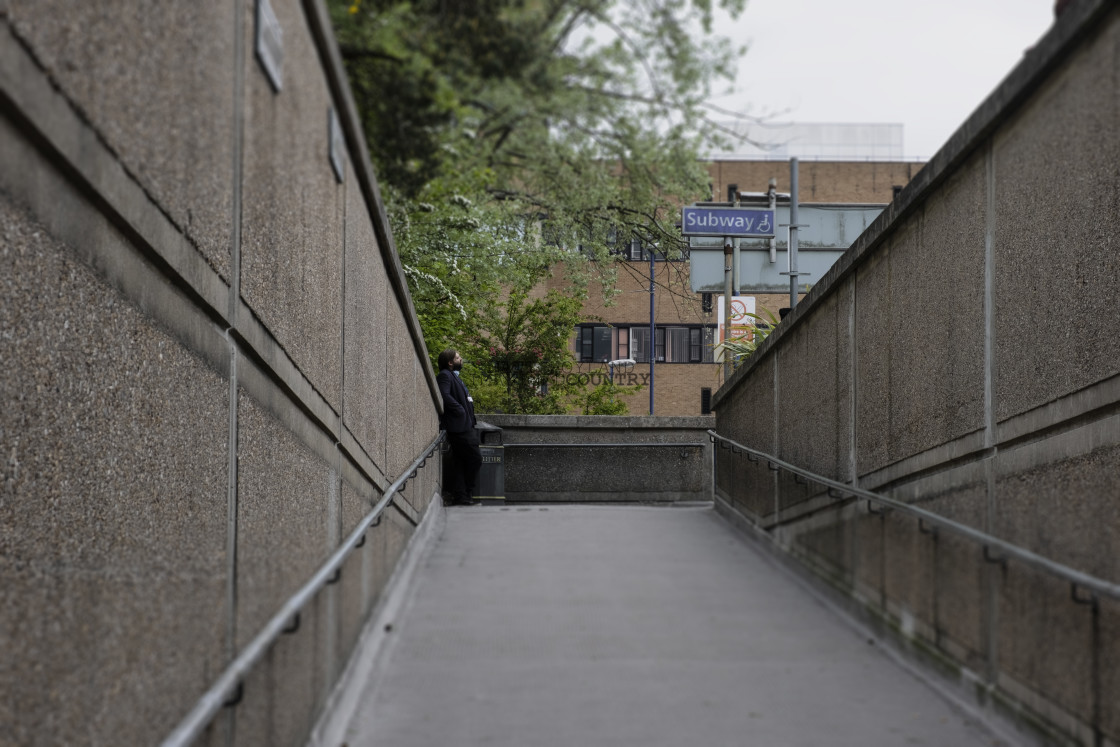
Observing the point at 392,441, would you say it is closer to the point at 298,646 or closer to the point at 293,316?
the point at 293,316

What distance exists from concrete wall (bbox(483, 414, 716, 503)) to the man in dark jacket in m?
2.30

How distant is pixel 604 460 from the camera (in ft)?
52.5

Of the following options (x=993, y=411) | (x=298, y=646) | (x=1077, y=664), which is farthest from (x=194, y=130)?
(x=993, y=411)

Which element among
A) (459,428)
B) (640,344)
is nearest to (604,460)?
(459,428)

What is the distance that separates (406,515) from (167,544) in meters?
5.06

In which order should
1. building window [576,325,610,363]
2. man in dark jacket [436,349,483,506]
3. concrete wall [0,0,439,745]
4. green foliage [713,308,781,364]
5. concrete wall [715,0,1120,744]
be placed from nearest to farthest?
concrete wall [0,0,439,745] < concrete wall [715,0,1120,744] < man in dark jacket [436,349,483,506] < green foliage [713,308,781,364] < building window [576,325,610,363]

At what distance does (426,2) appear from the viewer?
159 inches

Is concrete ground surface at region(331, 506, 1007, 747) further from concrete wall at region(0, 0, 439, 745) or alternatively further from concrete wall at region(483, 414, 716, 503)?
concrete wall at region(483, 414, 716, 503)

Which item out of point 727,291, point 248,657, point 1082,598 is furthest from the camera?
point 727,291

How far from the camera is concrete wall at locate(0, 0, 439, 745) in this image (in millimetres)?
2365

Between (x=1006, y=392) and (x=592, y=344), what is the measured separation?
37.4 meters

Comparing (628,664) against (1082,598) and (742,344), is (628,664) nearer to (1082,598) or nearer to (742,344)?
(1082,598)

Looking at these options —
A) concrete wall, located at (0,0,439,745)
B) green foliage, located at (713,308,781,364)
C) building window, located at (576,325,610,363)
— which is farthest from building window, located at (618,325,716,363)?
concrete wall, located at (0,0,439,745)

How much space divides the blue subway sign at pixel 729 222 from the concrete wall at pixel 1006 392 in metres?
4.99
